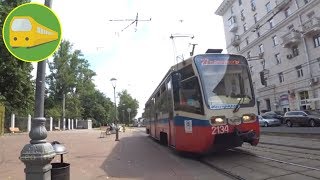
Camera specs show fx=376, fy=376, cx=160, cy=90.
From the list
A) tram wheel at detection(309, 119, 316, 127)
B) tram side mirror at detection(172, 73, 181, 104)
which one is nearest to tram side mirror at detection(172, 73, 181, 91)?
tram side mirror at detection(172, 73, 181, 104)

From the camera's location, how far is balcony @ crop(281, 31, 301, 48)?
44644mm

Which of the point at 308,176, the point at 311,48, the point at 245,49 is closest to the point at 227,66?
the point at 308,176

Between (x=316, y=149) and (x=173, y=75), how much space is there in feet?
17.8

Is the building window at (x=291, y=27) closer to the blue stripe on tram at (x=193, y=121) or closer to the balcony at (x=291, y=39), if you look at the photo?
the balcony at (x=291, y=39)

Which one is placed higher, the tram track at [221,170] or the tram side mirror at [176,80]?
the tram side mirror at [176,80]

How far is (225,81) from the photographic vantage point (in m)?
12.2

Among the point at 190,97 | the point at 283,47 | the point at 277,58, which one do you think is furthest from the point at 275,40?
the point at 190,97

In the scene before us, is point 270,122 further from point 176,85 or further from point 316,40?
point 176,85

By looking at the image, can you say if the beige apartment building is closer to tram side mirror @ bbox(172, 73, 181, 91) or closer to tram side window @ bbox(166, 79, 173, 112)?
tram side window @ bbox(166, 79, 173, 112)

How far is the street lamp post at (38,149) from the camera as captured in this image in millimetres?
5074

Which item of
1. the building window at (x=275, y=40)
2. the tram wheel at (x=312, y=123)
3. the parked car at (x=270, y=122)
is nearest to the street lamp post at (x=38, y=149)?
the tram wheel at (x=312, y=123)

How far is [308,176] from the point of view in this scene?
820cm

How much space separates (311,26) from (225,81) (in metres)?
33.7

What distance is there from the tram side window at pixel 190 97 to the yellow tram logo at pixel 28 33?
736 cm
